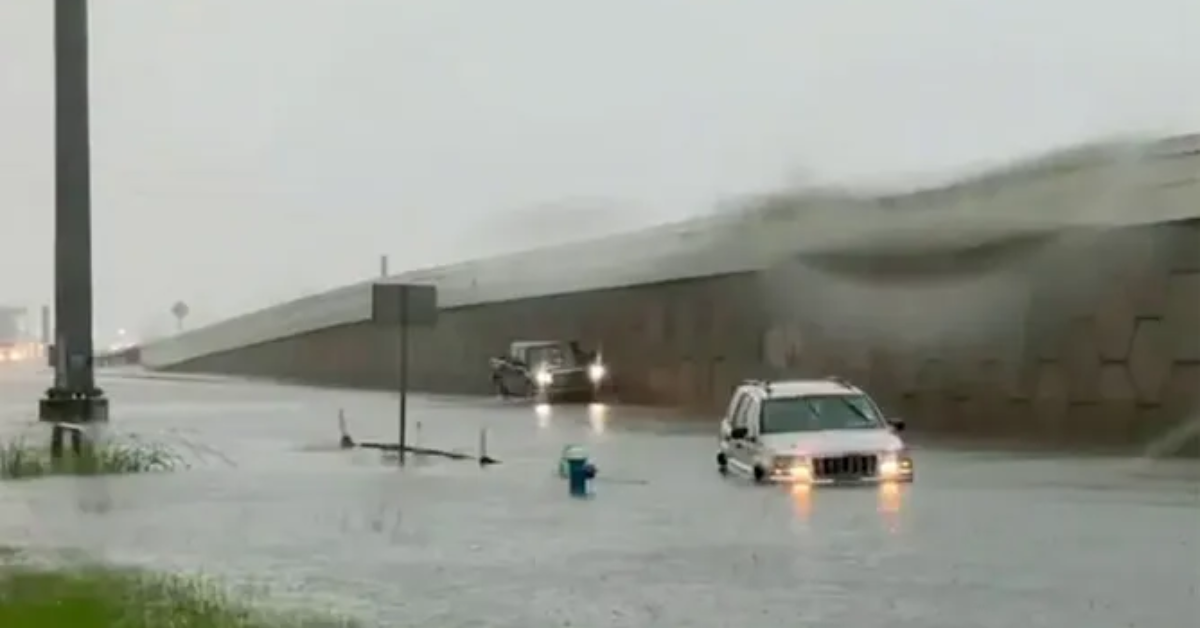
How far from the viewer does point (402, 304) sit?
110 feet

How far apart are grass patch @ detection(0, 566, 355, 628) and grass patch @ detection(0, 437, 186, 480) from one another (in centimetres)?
1330

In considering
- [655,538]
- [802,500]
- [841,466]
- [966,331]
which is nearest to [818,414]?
[841,466]

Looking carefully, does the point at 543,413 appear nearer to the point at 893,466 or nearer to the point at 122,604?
the point at 893,466

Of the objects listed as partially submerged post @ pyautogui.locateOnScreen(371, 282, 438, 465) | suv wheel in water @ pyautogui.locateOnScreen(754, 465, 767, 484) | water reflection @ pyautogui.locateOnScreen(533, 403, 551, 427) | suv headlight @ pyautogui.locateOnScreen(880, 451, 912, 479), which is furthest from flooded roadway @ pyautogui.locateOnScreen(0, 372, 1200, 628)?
water reflection @ pyautogui.locateOnScreen(533, 403, 551, 427)

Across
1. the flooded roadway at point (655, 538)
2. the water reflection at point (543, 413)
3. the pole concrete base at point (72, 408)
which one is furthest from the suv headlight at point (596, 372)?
the pole concrete base at point (72, 408)

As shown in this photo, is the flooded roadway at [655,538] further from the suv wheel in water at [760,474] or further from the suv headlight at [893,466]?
the suv headlight at [893,466]

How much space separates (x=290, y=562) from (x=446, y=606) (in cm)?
363

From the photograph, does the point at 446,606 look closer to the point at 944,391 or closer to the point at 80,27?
the point at 80,27

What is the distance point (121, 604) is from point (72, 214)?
749 inches

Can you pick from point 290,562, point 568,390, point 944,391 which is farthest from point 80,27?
point 568,390

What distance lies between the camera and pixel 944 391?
4391 cm

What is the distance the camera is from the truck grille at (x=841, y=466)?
80.2 ft

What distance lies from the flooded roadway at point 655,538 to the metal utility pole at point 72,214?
2286mm

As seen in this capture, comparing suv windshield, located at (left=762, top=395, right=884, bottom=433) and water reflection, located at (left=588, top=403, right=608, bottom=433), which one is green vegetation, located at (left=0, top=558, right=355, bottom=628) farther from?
water reflection, located at (left=588, top=403, right=608, bottom=433)
